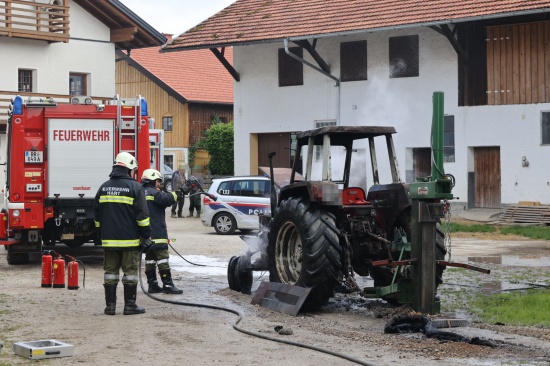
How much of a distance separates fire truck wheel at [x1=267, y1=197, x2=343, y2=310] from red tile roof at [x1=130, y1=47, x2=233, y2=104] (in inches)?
1673

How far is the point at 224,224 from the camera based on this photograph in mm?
25250

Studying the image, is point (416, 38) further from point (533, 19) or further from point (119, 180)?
point (119, 180)

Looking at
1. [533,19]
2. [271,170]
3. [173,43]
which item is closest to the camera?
[271,170]

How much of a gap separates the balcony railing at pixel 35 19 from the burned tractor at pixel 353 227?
2742 centimetres

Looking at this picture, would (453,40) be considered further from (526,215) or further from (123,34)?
(123,34)

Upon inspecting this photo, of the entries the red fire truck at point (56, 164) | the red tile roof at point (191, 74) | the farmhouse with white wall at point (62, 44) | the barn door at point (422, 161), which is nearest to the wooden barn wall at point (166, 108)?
the red tile roof at point (191, 74)

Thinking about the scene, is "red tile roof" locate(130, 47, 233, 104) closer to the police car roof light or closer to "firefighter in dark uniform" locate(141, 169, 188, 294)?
the police car roof light

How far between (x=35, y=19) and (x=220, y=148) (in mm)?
14497

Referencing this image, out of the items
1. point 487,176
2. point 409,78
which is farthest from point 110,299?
point 409,78

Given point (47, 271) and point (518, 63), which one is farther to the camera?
point (518, 63)

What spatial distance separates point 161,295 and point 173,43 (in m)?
23.1

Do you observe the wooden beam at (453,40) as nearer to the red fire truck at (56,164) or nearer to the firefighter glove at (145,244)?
the red fire truck at (56,164)

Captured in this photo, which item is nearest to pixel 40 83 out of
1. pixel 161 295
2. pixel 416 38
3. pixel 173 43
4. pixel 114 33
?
pixel 114 33

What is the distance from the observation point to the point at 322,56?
110 feet
